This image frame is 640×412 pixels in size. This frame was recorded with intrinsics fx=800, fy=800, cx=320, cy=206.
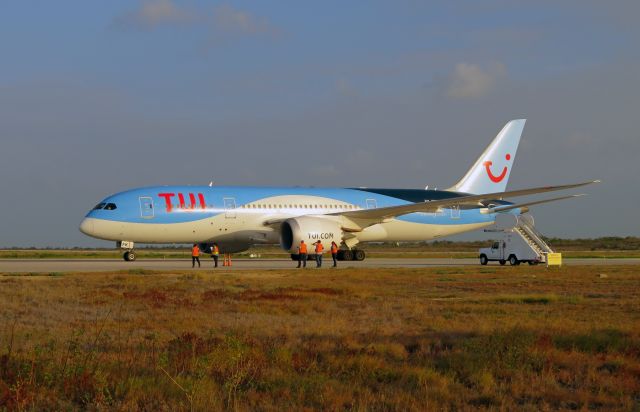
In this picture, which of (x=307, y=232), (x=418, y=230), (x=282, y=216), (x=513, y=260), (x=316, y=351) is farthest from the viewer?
(x=418, y=230)

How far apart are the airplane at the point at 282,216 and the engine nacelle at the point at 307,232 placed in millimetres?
44

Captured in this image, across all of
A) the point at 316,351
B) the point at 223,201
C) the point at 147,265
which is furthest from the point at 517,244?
the point at 316,351

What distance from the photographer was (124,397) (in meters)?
7.39

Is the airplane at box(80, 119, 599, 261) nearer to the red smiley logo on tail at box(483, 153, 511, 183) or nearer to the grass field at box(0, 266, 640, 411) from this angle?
the red smiley logo on tail at box(483, 153, 511, 183)

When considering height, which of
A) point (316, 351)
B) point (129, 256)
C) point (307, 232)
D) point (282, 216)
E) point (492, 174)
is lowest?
point (316, 351)

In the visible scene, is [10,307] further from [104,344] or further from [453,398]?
[453,398]

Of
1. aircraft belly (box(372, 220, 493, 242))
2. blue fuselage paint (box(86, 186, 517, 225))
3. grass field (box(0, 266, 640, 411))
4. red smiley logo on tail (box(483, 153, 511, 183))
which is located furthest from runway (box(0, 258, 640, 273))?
grass field (box(0, 266, 640, 411))

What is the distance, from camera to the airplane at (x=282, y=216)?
3534 cm

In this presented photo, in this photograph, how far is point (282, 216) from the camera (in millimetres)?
38312

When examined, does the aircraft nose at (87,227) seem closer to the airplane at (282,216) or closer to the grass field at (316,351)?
the airplane at (282,216)

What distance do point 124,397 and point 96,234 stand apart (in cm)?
2910

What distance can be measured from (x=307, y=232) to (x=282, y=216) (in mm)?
3429

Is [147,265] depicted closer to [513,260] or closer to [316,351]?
[513,260]

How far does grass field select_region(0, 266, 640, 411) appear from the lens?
7.50 metres
